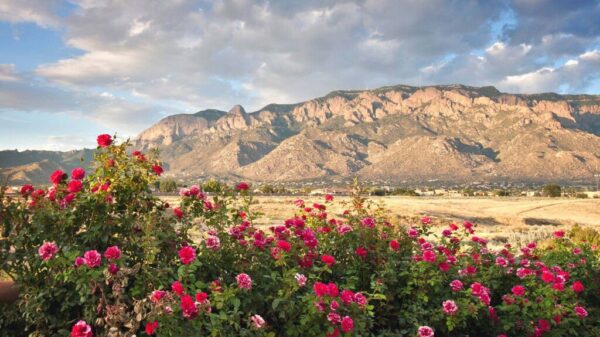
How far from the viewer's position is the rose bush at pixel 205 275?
4039 millimetres

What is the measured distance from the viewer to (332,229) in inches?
267

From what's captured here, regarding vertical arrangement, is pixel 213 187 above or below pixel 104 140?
below

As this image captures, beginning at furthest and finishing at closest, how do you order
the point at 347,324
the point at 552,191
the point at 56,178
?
the point at 552,191
the point at 56,178
the point at 347,324

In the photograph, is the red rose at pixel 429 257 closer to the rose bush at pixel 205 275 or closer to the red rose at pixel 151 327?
the rose bush at pixel 205 275

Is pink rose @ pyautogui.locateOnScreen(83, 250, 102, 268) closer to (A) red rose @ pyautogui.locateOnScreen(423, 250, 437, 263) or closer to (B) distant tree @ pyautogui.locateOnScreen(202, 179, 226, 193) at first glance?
(B) distant tree @ pyautogui.locateOnScreen(202, 179, 226, 193)

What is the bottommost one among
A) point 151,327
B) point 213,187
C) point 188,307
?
point 151,327

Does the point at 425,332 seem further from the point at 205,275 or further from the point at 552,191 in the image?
the point at 552,191

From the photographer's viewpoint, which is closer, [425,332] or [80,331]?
[80,331]

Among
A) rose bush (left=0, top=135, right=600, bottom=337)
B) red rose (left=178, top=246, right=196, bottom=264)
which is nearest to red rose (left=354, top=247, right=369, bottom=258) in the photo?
rose bush (left=0, top=135, right=600, bottom=337)

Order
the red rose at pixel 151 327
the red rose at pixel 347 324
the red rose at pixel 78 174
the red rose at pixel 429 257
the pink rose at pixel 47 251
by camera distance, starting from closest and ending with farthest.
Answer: the red rose at pixel 151 327 < the pink rose at pixel 47 251 < the red rose at pixel 347 324 < the red rose at pixel 78 174 < the red rose at pixel 429 257

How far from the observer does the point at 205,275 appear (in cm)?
498

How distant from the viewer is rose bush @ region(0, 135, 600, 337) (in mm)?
4039

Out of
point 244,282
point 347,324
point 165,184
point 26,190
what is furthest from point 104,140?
point 165,184

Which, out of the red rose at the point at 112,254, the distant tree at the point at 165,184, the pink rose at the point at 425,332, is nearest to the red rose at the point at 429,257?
the pink rose at the point at 425,332
